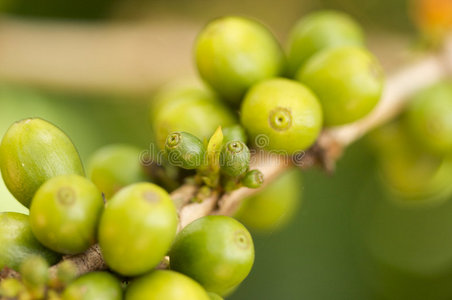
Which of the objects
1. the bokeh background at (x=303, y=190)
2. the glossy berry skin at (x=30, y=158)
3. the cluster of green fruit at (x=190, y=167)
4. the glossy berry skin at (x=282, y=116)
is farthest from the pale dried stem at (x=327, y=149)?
the bokeh background at (x=303, y=190)

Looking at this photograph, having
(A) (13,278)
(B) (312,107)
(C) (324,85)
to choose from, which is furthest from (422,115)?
(A) (13,278)

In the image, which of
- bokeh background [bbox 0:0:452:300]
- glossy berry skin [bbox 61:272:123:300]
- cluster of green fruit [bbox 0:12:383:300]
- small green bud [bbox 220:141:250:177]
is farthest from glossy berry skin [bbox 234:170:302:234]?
bokeh background [bbox 0:0:452:300]

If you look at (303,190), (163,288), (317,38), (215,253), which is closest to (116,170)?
(215,253)

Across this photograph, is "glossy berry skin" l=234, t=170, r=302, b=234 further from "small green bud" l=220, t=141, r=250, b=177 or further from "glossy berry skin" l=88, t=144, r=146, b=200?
"small green bud" l=220, t=141, r=250, b=177

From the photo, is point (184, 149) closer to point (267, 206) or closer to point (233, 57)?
point (233, 57)

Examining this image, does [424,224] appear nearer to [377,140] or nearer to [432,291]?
[432,291]
